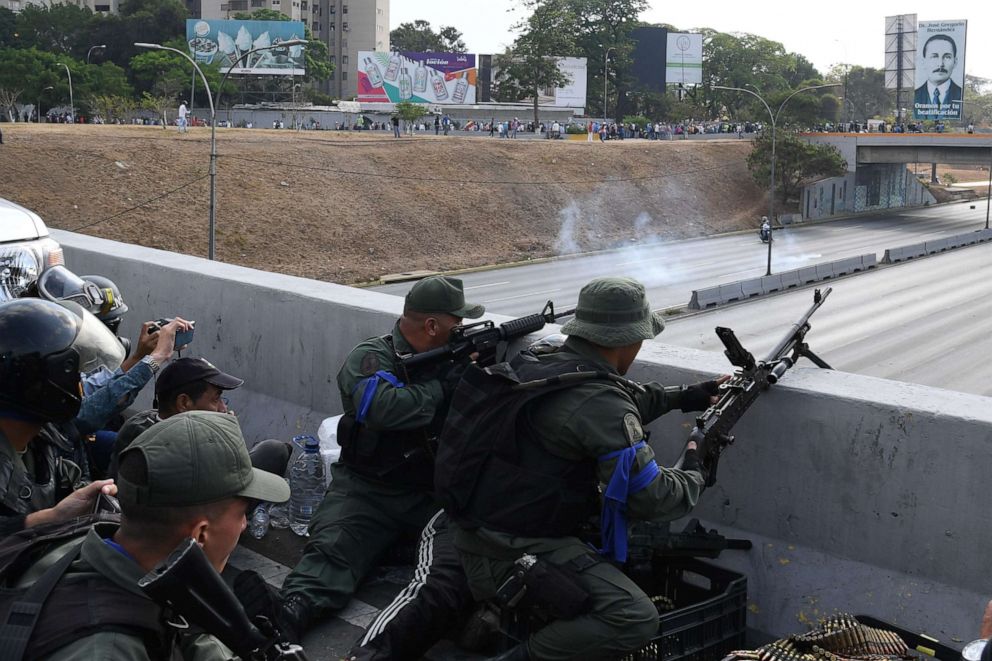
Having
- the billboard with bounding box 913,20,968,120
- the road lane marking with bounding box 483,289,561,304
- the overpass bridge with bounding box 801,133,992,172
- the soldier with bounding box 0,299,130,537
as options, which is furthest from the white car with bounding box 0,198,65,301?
the billboard with bounding box 913,20,968,120

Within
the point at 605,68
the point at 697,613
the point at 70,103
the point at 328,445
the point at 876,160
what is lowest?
the point at 697,613

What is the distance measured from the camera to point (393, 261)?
48.0 metres

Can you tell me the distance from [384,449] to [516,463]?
1.26 meters

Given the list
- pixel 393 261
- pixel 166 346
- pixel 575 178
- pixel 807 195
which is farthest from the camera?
pixel 807 195

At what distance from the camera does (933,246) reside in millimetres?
61969

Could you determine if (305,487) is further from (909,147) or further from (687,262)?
(909,147)

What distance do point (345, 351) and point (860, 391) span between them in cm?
283

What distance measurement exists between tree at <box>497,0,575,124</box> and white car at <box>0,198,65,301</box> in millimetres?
78742

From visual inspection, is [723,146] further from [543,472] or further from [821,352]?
[543,472]

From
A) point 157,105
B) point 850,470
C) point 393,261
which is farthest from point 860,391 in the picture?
point 157,105

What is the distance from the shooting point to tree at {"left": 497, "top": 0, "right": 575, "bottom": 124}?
8325 centimetres

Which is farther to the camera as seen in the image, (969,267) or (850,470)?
(969,267)

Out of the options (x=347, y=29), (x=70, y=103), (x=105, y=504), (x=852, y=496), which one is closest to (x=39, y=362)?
(x=105, y=504)

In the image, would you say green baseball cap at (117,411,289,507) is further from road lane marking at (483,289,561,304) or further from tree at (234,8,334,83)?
tree at (234,8,334,83)
